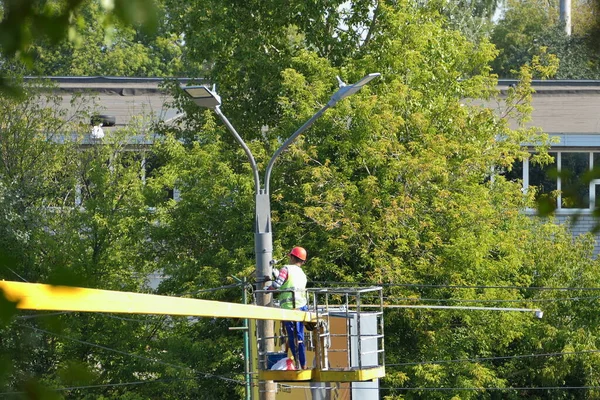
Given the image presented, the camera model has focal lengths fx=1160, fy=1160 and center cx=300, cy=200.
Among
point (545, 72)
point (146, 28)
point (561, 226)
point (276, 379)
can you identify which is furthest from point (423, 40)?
point (146, 28)

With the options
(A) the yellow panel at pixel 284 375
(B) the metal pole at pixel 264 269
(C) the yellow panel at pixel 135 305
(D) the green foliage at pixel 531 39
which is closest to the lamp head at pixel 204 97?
(B) the metal pole at pixel 264 269

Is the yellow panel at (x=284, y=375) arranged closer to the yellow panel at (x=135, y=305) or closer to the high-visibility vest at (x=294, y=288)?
the high-visibility vest at (x=294, y=288)

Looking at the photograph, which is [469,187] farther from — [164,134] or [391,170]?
[164,134]

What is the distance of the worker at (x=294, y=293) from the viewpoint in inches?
516

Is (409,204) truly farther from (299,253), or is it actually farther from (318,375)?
(299,253)

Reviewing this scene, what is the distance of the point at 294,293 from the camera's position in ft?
44.1

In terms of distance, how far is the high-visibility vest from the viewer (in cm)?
1326

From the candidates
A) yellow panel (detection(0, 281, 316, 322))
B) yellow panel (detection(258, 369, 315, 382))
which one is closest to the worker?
yellow panel (detection(258, 369, 315, 382))

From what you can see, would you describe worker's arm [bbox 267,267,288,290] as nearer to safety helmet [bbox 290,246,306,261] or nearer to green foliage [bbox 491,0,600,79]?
safety helmet [bbox 290,246,306,261]

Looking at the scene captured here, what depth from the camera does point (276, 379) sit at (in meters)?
14.3

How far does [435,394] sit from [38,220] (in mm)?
10111

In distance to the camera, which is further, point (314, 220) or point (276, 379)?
point (314, 220)

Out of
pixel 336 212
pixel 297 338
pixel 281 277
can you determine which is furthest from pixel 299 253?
pixel 336 212

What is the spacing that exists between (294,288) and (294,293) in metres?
0.13
